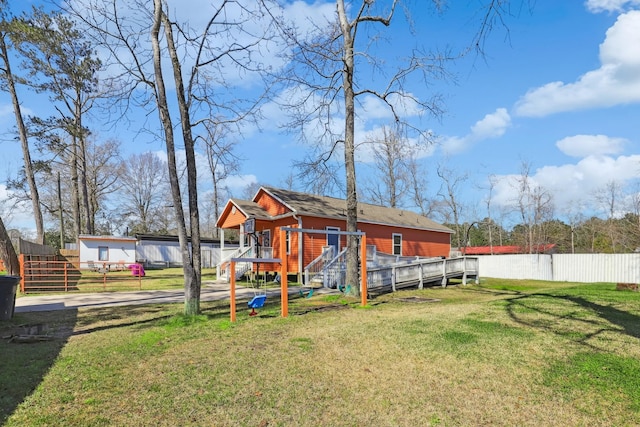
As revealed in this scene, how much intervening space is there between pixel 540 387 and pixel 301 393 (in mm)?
2585

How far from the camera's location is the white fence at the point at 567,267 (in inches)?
803

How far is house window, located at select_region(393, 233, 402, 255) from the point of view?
2307 cm

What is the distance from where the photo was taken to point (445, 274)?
17.3 m

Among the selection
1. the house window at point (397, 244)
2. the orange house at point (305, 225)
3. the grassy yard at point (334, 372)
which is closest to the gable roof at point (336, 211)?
the orange house at point (305, 225)

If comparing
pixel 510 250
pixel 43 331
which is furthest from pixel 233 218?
pixel 510 250

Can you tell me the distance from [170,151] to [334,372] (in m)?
6.80

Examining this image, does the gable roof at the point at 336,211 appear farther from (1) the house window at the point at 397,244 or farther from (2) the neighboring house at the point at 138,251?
(2) the neighboring house at the point at 138,251

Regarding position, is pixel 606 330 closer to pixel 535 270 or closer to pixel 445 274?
pixel 445 274

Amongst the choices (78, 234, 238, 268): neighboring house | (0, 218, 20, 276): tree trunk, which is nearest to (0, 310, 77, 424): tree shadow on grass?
(0, 218, 20, 276): tree trunk

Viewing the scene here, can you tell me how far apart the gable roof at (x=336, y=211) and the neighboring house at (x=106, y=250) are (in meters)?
16.2

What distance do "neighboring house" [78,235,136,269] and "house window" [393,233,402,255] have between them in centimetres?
2011

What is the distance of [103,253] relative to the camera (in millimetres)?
31266

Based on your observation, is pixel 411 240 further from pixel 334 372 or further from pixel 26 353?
pixel 26 353

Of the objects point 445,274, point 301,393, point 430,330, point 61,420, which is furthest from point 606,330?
point 445,274
